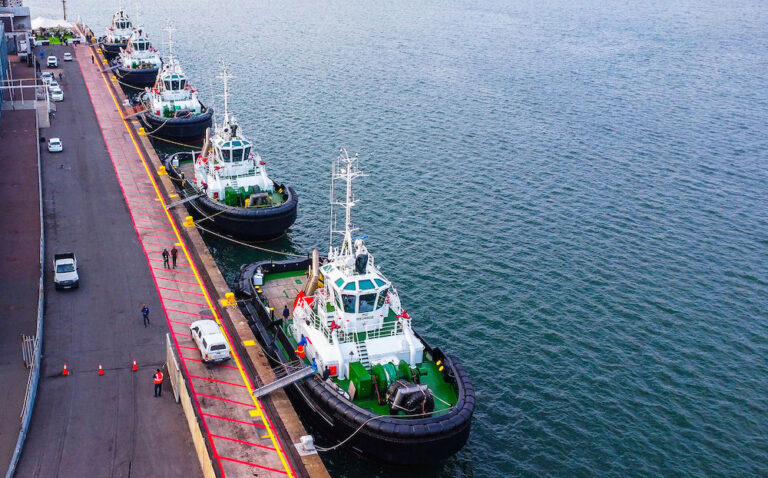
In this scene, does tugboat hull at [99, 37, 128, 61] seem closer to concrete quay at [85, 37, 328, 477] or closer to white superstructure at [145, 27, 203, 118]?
white superstructure at [145, 27, 203, 118]

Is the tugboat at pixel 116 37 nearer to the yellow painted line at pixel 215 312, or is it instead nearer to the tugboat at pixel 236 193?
the yellow painted line at pixel 215 312

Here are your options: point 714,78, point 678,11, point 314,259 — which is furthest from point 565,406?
point 678,11

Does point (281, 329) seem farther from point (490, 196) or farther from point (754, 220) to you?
point (754, 220)

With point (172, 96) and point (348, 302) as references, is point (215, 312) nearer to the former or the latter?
point (348, 302)

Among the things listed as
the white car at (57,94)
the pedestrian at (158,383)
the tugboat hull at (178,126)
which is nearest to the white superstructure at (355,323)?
the pedestrian at (158,383)

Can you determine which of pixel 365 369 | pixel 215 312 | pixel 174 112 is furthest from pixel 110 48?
pixel 365 369

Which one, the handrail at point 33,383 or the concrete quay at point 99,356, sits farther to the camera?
the concrete quay at point 99,356

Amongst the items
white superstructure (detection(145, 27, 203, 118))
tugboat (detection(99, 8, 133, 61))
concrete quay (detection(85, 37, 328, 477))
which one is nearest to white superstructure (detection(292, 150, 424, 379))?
concrete quay (detection(85, 37, 328, 477))
